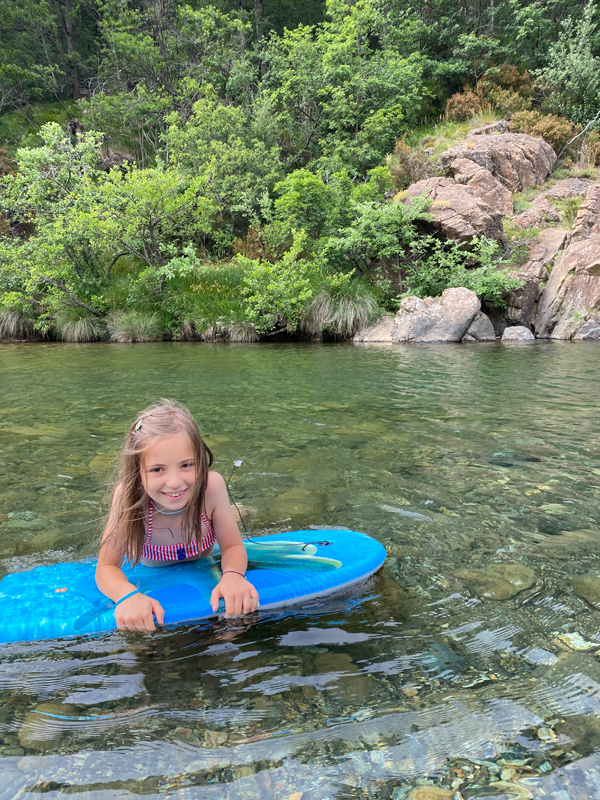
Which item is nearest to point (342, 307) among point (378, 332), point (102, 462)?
point (378, 332)

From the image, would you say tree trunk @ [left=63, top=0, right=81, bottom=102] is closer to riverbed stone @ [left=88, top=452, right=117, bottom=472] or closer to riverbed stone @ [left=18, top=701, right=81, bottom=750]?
riverbed stone @ [left=88, top=452, right=117, bottom=472]

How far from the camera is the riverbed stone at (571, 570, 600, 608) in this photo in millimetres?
2111

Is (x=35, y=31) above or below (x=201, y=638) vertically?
above

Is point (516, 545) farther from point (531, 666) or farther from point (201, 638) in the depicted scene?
point (201, 638)

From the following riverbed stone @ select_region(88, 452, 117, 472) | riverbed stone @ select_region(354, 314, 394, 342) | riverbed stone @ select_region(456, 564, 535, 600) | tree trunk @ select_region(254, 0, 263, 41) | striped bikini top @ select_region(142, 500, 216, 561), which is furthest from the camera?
tree trunk @ select_region(254, 0, 263, 41)

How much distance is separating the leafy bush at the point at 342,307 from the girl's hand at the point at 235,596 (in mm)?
12127

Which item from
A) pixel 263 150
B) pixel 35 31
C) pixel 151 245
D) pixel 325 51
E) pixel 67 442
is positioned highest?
pixel 35 31

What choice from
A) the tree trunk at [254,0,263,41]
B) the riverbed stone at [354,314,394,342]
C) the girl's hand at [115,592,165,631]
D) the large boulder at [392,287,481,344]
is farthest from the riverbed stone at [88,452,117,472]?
the tree trunk at [254,0,263,41]

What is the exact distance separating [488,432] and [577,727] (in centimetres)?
340

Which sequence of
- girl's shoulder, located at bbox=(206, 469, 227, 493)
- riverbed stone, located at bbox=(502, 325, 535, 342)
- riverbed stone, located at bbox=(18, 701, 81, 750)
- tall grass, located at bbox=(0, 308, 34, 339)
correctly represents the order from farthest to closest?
1. tall grass, located at bbox=(0, 308, 34, 339)
2. riverbed stone, located at bbox=(502, 325, 535, 342)
3. girl's shoulder, located at bbox=(206, 469, 227, 493)
4. riverbed stone, located at bbox=(18, 701, 81, 750)

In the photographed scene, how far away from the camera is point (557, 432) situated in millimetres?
4578

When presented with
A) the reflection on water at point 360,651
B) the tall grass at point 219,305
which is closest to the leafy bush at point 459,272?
the tall grass at point 219,305

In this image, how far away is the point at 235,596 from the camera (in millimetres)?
2047

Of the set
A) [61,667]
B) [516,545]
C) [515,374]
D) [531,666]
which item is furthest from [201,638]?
[515,374]
